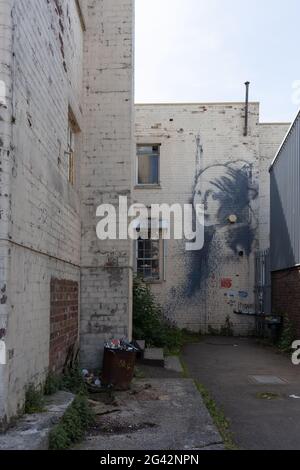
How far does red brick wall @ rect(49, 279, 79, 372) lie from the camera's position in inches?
283

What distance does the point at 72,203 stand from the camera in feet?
28.5

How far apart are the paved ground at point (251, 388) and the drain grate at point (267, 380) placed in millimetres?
18

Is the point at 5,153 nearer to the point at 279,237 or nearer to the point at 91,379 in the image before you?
the point at 91,379

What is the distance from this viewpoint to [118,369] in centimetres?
827

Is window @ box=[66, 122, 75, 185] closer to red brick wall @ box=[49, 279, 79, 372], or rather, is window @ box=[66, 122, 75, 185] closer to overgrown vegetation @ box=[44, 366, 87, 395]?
red brick wall @ box=[49, 279, 79, 372]

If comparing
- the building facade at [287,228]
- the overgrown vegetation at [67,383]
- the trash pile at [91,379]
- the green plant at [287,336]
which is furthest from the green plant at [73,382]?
the building facade at [287,228]

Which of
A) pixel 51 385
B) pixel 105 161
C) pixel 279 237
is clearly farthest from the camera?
pixel 279 237

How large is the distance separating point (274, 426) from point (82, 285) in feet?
14.4

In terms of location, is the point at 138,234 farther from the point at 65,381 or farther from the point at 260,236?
the point at 65,381

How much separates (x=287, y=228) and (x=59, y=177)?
8185mm

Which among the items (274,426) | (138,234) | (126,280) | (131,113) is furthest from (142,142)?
(274,426)

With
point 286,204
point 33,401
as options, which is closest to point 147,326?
point 286,204

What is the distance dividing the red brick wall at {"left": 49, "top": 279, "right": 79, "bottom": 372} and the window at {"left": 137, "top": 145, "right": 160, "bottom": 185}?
355 inches

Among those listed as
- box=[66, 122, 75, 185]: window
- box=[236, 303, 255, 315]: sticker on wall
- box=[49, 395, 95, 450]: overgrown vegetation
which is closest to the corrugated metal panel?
box=[236, 303, 255, 315]: sticker on wall
